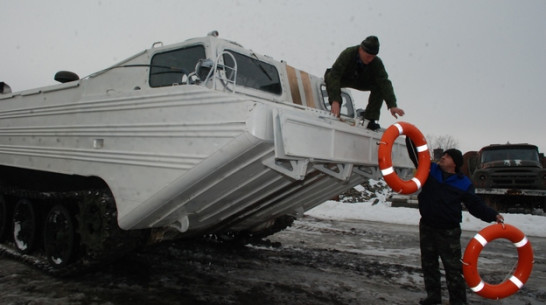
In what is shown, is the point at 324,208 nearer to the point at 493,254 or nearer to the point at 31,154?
the point at 493,254

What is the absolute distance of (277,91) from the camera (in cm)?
469

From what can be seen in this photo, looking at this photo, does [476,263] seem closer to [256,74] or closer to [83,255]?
[256,74]

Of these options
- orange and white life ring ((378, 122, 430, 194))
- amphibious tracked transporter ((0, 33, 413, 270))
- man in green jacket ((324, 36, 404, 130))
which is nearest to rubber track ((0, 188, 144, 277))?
amphibious tracked transporter ((0, 33, 413, 270))

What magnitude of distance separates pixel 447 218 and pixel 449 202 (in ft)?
0.46

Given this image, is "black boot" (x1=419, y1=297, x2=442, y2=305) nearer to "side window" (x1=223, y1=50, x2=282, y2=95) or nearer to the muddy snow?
the muddy snow

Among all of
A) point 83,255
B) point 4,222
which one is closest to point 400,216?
point 83,255

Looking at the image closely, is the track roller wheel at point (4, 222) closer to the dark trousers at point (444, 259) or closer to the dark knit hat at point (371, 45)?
the dark knit hat at point (371, 45)

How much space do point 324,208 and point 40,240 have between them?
899 cm

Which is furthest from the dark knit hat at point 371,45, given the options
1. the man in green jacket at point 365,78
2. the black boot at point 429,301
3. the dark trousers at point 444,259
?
the black boot at point 429,301

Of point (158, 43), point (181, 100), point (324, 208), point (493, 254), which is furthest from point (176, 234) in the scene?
point (324, 208)

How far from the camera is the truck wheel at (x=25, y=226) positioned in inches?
206

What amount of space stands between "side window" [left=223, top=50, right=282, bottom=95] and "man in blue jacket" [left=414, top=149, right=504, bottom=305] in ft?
6.01

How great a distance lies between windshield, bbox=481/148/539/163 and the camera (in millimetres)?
12711

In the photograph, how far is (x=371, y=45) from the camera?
3980mm
